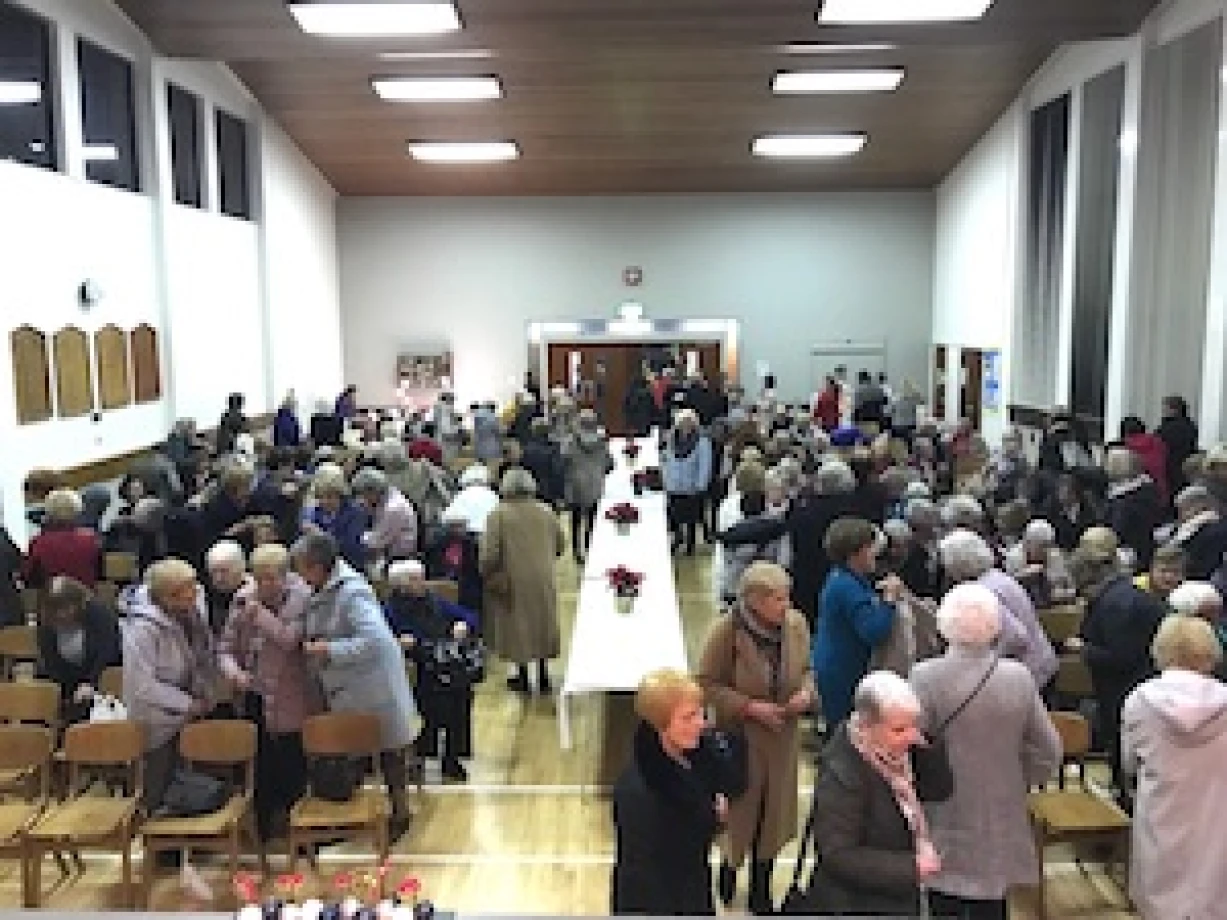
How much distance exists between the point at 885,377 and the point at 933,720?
1605 centimetres

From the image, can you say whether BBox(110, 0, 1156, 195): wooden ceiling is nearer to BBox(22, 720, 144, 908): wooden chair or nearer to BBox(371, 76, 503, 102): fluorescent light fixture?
BBox(371, 76, 503, 102): fluorescent light fixture

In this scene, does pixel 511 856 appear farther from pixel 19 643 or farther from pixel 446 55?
pixel 446 55

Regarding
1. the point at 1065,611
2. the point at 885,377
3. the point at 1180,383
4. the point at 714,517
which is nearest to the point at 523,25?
the point at 714,517

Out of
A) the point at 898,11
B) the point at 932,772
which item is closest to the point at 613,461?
the point at 898,11

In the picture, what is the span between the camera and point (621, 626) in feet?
21.9

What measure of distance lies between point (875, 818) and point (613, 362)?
1652 cm

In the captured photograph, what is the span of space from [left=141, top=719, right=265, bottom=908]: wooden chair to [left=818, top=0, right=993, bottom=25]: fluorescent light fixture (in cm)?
885

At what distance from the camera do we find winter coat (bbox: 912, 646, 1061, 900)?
146 inches

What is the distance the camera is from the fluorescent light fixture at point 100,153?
11242 millimetres

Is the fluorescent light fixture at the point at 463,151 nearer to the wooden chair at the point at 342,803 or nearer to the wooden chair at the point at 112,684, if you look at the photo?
the wooden chair at the point at 112,684

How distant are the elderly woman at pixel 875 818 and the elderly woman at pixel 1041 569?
3277 mm

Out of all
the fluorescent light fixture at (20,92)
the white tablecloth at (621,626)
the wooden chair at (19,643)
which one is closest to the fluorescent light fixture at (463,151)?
the fluorescent light fixture at (20,92)

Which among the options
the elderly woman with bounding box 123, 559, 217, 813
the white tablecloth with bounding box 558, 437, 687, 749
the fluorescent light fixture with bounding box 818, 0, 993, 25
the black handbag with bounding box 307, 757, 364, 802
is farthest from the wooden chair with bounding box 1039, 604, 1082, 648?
the fluorescent light fixture with bounding box 818, 0, 993, 25

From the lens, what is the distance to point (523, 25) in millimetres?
11852
